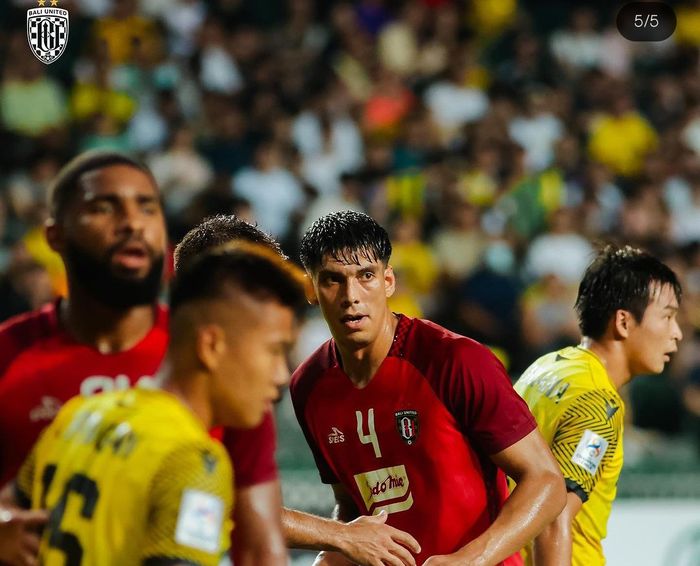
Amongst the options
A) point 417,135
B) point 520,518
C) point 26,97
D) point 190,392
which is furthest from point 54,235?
point 417,135

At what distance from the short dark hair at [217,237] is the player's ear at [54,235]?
3.36ft

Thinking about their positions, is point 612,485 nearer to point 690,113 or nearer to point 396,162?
point 396,162

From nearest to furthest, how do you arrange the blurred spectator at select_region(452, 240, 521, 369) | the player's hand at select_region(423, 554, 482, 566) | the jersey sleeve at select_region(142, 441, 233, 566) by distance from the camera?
the jersey sleeve at select_region(142, 441, 233, 566), the player's hand at select_region(423, 554, 482, 566), the blurred spectator at select_region(452, 240, 521, 369)

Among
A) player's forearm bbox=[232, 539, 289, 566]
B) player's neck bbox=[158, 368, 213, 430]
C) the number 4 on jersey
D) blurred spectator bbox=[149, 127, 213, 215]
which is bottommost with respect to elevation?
player's forearm bbox=[232, 539, 289, 566]

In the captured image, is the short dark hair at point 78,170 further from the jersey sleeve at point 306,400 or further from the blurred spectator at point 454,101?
the blurred spectator at point 454,101

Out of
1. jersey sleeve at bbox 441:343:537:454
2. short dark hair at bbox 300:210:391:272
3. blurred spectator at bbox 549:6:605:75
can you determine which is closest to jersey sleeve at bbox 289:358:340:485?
short dark hair at bbox 300:210:391:272

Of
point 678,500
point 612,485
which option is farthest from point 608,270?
point 678,500

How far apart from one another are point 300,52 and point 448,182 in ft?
8.68

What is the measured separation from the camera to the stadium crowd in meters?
10.5

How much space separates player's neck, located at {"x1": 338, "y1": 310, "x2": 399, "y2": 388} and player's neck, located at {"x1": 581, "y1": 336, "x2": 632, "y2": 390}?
1.00m

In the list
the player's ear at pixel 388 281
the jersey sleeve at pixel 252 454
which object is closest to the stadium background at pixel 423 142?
the player's ear at pixel 388 281

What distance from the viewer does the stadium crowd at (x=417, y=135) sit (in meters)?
10.5

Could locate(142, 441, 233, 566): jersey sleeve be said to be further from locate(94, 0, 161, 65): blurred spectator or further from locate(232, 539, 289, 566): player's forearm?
locate(94, 0, 161, 65): blurred spectator

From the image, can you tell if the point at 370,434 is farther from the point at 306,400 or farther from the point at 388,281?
the point at 388,281
